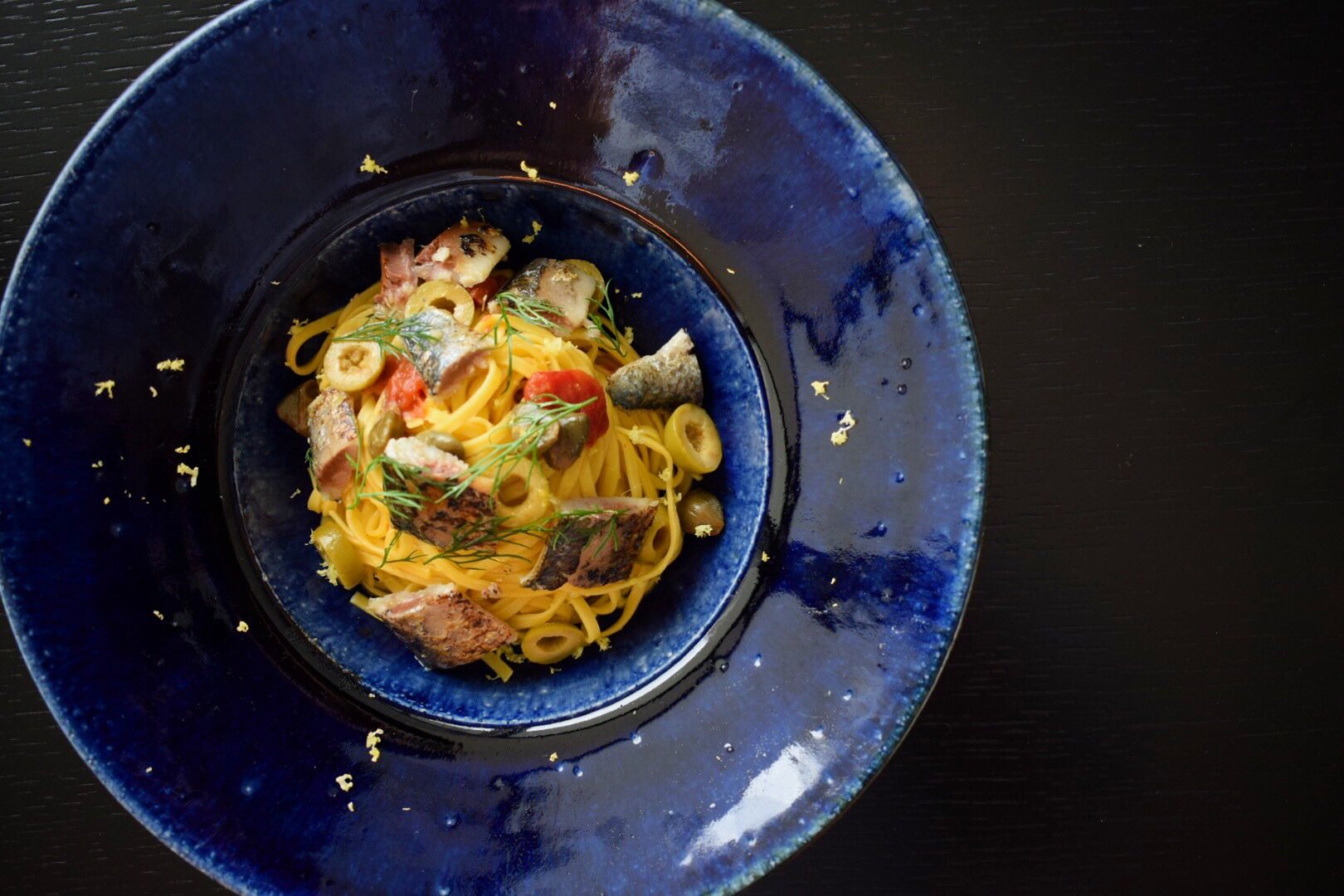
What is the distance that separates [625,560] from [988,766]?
147 centimetres

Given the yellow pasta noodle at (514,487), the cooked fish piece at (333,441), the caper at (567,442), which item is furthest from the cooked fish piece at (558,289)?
the cooked fish piece at (333,441)

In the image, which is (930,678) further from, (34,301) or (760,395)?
(34,301)

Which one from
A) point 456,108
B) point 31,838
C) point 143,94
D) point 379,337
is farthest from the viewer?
point 31,838

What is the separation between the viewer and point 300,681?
2328 millimetres

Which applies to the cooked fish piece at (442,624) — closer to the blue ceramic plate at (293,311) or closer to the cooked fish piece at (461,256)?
the blue ceramic plate at (293,311)

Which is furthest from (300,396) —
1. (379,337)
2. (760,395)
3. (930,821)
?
(930,821)

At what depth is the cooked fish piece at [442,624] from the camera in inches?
91.3

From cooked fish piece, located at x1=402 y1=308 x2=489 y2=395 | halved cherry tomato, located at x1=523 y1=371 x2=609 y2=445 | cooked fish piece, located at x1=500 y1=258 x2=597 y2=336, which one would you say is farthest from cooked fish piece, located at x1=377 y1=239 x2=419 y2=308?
halved cherry tomato, located at x1=523 y1=371 x2=609 y2=445

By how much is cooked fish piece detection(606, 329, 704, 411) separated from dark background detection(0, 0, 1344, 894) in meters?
1.05

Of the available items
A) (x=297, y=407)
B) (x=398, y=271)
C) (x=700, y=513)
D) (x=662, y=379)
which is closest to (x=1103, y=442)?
(x=700, y=513)

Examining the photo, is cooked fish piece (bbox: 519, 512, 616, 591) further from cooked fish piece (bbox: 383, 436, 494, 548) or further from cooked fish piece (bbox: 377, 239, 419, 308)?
cooked fish piece (bbox: 377, 239, 419, 308)

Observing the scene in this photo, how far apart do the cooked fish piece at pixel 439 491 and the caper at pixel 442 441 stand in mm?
11

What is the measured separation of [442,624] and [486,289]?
97cm

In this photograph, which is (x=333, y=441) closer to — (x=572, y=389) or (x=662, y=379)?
(x=572, y=389)
